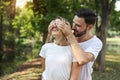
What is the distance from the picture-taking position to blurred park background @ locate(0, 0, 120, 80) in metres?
14.0

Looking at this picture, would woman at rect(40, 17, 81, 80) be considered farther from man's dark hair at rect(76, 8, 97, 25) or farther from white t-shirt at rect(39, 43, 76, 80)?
man's dark hair at rect(76, 8, 97, 25)

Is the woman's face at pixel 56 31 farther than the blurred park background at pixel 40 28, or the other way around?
the blurred park background at pixel 40 28

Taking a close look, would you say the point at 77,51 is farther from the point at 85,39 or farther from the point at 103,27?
the point at 103,27

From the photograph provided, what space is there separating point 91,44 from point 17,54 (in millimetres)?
24366

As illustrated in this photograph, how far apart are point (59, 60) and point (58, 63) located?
3 centimetres

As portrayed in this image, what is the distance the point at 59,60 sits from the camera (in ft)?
9.07

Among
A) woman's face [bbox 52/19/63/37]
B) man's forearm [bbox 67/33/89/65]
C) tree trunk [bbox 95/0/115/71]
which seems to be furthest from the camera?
tree trunk [bbox 95/0/115/71]

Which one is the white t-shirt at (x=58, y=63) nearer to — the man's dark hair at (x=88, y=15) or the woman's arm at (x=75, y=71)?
the woman's arm at (x=75, y=71)

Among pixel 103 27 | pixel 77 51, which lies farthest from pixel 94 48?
pixel 103 27

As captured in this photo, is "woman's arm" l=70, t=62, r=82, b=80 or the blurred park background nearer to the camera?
"woman's arm" l=70, t=62, r=82, b=80

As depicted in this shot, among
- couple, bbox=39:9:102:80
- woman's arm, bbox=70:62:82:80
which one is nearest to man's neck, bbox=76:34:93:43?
couple, bbox=39:9:102:80

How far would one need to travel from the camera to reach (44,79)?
2898 millimetres

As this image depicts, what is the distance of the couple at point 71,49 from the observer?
275cm

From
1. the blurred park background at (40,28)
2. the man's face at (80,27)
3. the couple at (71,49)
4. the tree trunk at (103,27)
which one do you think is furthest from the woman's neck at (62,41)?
the tree trunk at (103,27)
